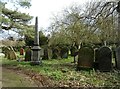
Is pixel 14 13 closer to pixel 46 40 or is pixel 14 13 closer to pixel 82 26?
pixel 82 26

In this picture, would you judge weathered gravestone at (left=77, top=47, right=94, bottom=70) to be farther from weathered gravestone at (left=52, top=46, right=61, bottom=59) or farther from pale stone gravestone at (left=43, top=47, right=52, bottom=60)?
weathered gravestone at (left=52, top=46, right=61, bottom=59)

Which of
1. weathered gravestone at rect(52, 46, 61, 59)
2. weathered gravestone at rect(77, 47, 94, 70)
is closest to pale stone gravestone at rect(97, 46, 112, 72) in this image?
weathered gravestone at rect(77, 47, 94, 70)

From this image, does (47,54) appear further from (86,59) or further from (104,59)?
(104,59)

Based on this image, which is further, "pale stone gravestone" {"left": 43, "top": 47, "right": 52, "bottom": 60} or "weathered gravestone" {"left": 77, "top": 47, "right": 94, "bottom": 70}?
"pale stone gravestone" {"left": 43, "top": 47, "right": 52, "bottom": 60}

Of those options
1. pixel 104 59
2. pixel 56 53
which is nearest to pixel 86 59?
pixel 104 59

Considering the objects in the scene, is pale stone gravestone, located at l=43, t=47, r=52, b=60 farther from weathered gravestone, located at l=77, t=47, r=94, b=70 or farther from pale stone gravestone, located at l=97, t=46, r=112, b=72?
pale stone gravestone, located at l=97, t=46, r=112, b=72

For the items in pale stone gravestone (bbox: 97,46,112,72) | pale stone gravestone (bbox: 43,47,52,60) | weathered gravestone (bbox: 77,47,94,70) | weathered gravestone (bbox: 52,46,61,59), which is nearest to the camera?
pale stone gravestone (bbox: 97,46,112,72)

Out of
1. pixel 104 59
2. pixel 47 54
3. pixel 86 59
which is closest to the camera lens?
pixel 104 59

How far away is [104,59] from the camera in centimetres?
1227

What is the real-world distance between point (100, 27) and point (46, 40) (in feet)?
73.0

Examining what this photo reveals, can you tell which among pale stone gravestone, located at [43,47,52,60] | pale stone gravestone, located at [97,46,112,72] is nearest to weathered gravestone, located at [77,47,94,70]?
pale stone gravestone, located at [97,46,112,72]

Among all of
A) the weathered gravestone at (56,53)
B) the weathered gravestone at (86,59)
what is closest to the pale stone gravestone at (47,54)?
the weathered gravestone at (56,53)

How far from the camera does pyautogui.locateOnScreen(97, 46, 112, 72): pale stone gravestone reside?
12117mm

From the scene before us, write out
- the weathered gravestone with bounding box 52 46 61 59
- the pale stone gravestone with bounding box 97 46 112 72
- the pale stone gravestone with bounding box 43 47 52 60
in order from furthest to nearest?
the weathered gravestone with bounding box 52 46 61 59, the pale stone gravestone with bounding box 43 47 52 60, the pale stone gravestone with bounding box 97 46 112 72
